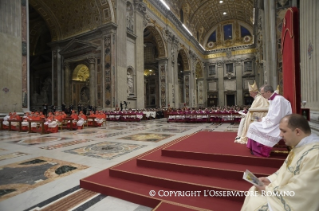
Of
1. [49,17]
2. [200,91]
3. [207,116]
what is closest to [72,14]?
[49,17]

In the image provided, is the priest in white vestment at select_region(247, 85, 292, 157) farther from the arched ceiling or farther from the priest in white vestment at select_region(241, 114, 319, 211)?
the arched ceiling

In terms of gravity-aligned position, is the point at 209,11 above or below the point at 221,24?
above

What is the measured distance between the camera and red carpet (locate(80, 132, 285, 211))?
2.13 metres

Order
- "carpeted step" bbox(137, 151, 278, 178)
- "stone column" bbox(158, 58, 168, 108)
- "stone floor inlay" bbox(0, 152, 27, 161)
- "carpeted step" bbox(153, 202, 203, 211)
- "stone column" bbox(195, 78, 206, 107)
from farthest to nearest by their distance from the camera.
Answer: "stone column" bbox(195, 78, 206, 107) < "stone column" bbox(158, 58, 168, 108) < "stone floor inlay" bbox(0, 152, 27, 161) < "carpeted step" bbox(137, 151, 278, 178) < "carpeted step" bbox(153, 202, 203, 211)

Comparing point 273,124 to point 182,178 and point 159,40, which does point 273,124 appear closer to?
point 182,178

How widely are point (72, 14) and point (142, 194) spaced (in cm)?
1901

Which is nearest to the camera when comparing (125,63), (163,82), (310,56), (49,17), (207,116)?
(310,56)

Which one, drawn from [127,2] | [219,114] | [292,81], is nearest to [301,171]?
[292,81]

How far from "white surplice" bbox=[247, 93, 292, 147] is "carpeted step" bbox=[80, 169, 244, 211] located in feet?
3.60

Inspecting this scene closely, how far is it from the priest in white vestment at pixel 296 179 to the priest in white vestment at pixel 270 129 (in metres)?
1.35

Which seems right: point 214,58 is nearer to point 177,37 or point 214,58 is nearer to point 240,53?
point 240,53

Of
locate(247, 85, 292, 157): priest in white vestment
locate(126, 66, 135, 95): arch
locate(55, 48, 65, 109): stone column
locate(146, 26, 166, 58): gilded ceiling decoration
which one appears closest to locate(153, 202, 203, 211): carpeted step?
locate(247, 85, 292, 157): priest in white vestment

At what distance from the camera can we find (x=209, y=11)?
30.6 metres

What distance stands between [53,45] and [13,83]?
11036 millimetres
